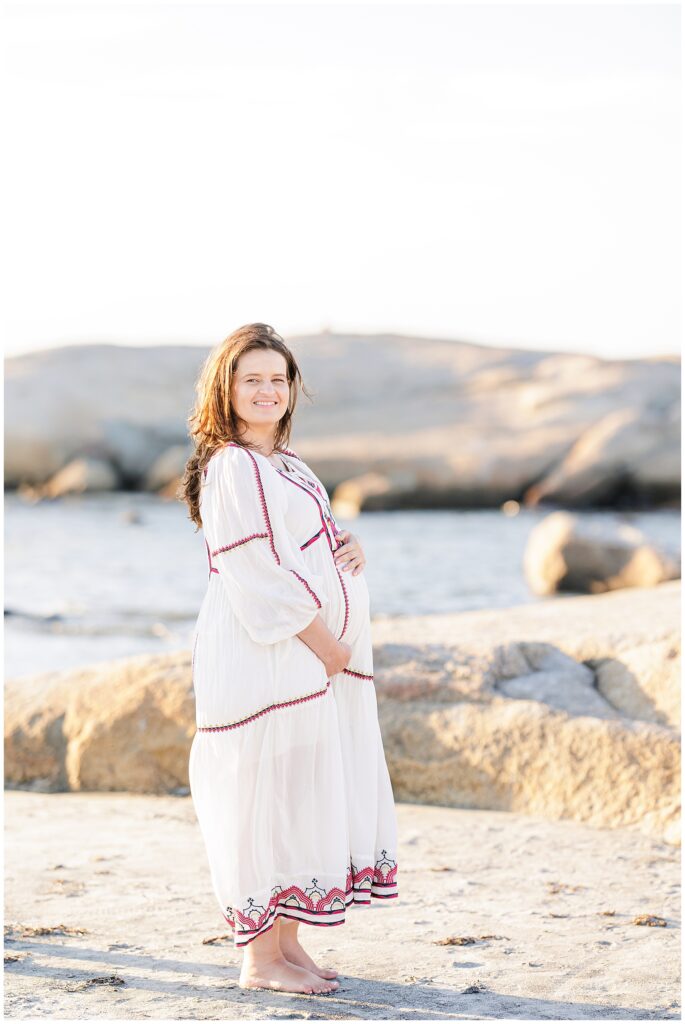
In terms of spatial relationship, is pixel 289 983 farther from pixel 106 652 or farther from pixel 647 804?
pixel 106 652

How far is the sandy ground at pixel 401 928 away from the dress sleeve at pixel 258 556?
0.91m

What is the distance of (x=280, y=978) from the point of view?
3.25 metres

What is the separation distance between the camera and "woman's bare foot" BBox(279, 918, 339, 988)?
3330mm

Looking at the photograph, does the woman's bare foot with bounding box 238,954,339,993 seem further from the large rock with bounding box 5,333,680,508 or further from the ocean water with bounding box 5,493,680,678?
the large rock with bounding box 5,333,680,508

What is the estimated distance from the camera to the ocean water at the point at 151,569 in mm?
11102

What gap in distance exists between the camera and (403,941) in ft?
12.0

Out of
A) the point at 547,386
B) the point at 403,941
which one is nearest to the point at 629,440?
the point at 547,386

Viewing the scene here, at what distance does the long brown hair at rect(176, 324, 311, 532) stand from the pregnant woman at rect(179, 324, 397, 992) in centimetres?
1

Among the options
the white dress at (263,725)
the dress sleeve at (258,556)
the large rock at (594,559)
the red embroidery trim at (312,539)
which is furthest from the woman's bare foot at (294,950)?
the large rock at (594,559)

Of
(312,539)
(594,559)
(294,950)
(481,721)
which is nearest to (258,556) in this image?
(312,539)

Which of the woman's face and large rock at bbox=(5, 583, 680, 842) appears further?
large rock at bbox=(5, 583, 680, 842)

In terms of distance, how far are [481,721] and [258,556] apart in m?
2.16

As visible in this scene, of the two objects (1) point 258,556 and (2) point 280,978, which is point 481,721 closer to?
(2) point 280,978

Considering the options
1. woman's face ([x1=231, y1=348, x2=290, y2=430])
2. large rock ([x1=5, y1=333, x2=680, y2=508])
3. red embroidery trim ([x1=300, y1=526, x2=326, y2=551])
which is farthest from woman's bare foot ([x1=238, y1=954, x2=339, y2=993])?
large rock ([x1=5, y1=333, x2=680, y2=508])
